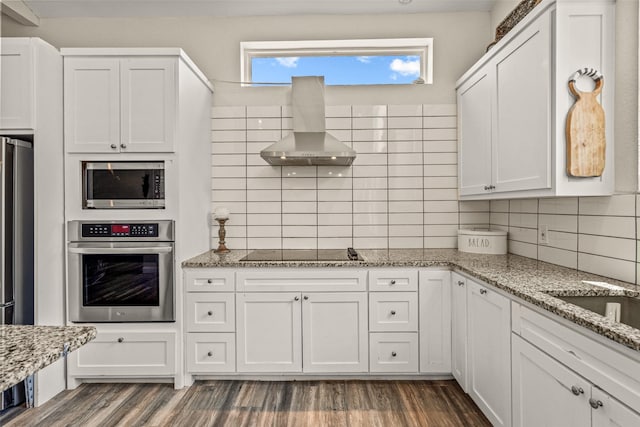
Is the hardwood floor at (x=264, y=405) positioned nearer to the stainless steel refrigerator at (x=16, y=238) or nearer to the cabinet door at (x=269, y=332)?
the cabinet door at (x=269, y=332)

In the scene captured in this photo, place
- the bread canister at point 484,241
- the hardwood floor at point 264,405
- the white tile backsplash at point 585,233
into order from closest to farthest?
1. the white tile backsplash at point 585,233
2. the hardwood floor at point 264,405
3. the bread canister at point 484,241

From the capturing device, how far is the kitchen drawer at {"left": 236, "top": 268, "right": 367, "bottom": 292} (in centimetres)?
242

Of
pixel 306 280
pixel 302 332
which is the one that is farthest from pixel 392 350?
pixel 306 280

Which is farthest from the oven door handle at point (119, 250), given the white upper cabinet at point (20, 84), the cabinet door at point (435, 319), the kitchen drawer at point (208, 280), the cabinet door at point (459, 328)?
the cabinet door at point (459, 328)

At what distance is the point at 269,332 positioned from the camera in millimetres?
2436

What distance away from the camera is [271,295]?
95.7 inches

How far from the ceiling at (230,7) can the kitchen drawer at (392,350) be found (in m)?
2.55

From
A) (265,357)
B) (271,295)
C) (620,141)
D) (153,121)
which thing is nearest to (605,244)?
(620,141)

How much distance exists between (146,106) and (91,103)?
364 millimetres

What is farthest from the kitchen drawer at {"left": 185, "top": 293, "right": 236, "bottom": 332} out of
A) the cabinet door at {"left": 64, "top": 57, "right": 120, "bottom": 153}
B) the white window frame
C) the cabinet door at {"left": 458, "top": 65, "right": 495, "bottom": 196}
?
the cabinet door at {"left": 458, "top": 65, "right": 495, "bottom": 196}

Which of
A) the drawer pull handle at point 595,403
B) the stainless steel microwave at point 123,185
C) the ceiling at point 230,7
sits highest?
the ceiling at point 230,7

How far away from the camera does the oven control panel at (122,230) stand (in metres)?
2.38

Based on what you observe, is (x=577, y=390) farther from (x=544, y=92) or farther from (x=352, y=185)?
(x=352, y=185)

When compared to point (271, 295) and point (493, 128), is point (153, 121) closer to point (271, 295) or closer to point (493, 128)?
point (271, 295)
